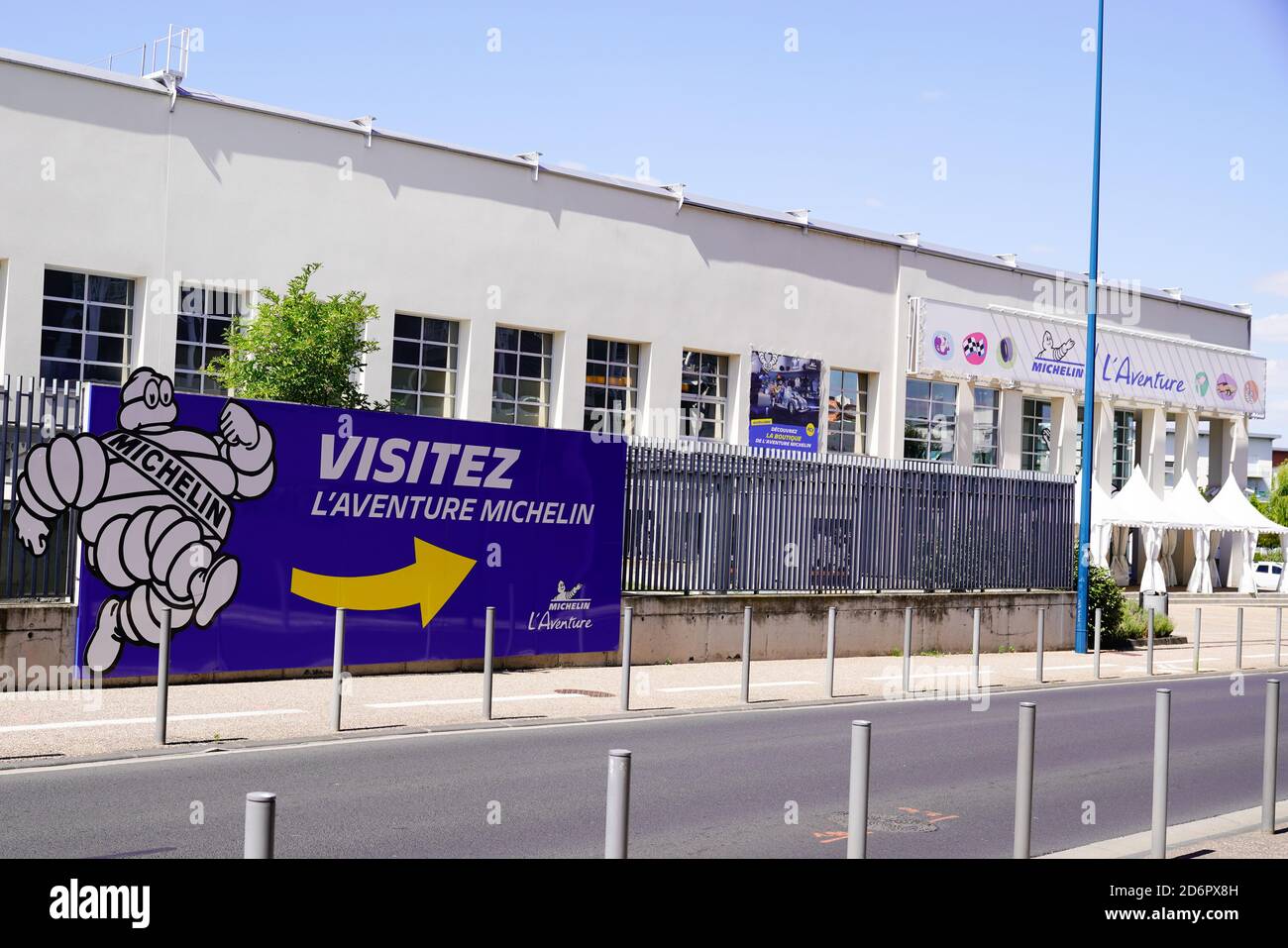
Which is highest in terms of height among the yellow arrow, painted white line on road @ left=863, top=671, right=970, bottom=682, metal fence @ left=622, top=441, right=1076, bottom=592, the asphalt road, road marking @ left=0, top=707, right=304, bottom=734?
metal fence @ left=622, top=441, right=1076, bottom=592

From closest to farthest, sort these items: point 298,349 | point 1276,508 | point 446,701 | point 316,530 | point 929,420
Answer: point 446,701, point 316,530, point 298,349, point 929,420, point 1276,508

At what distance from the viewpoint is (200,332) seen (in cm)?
2795

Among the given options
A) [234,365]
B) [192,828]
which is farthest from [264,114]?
[192,828]

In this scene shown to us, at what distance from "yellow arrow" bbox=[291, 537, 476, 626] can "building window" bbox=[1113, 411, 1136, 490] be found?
37449 mm

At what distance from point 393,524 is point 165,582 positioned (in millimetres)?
2778

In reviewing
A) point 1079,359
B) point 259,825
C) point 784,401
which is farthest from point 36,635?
point 1079,359

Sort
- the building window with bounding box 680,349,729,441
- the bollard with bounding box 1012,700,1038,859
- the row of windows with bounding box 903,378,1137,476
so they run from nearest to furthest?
the bollard with bounding box 1012,700,1038,859, the building window with bounding box 680,349,729,441, the row of windows with bounding box 903,378,1137,476

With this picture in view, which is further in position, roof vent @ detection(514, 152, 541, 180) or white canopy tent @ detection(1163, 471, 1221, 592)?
white canopy tent @ detection(1163, 471, 1221, 592)

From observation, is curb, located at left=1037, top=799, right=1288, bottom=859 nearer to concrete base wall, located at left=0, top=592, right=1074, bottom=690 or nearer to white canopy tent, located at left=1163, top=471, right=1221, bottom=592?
concrete base wall, located at left=0, top=592, right=1074, bottom=690

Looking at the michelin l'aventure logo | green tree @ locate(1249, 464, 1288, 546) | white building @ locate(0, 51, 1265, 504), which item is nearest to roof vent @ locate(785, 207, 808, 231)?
white building @ locate(0, 51, 1265, 504)

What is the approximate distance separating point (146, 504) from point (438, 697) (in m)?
3.58

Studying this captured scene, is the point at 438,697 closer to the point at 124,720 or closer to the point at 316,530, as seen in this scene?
the point at 316,530

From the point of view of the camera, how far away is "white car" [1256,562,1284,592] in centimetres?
5362
